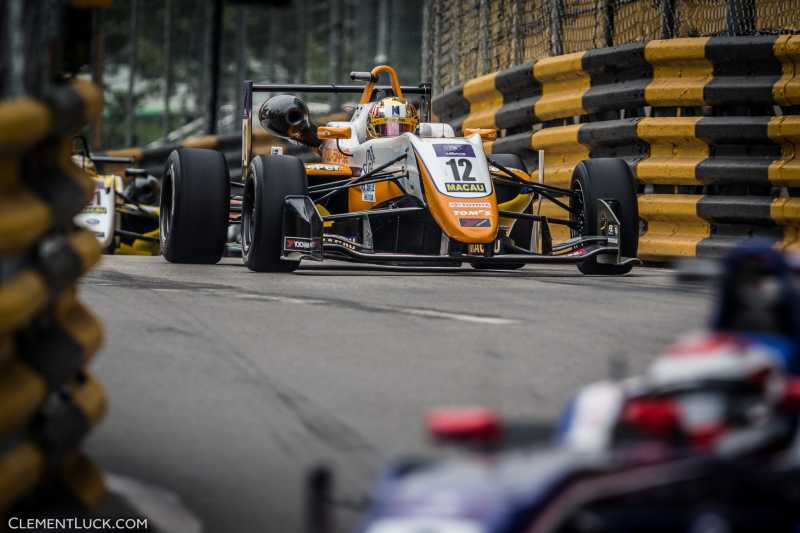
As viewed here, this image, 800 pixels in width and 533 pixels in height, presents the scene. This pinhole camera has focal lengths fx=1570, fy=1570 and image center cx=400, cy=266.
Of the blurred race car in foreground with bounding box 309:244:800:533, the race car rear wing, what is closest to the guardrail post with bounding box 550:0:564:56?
the race car rear wing

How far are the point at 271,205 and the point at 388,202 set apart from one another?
129 cm

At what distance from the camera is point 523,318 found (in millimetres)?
6297

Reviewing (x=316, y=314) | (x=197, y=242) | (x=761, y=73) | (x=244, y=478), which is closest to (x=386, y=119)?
(x=197, y=242)

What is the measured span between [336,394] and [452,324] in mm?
1812

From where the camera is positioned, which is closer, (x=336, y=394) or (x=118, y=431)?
(x=118, y=431)

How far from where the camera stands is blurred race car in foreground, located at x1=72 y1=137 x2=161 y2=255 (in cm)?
1569

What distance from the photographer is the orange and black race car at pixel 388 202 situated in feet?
32.0

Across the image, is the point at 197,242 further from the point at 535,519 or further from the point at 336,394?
the point at 535,519

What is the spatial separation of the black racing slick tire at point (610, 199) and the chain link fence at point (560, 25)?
129cm

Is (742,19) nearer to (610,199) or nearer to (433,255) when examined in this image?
(610,199)

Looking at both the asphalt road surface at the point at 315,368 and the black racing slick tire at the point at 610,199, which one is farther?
the black racing slick tire at the point at 610,199

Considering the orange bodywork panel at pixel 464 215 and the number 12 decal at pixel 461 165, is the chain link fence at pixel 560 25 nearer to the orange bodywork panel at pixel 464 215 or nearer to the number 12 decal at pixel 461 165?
the number 12 decal at pixel 461 165

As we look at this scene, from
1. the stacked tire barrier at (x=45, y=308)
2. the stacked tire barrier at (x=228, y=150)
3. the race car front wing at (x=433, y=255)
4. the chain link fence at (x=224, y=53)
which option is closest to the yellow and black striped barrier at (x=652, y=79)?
the race car front wing at (x=433, y=255)

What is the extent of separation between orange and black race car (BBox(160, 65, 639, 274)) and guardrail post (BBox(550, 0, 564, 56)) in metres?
1.11
